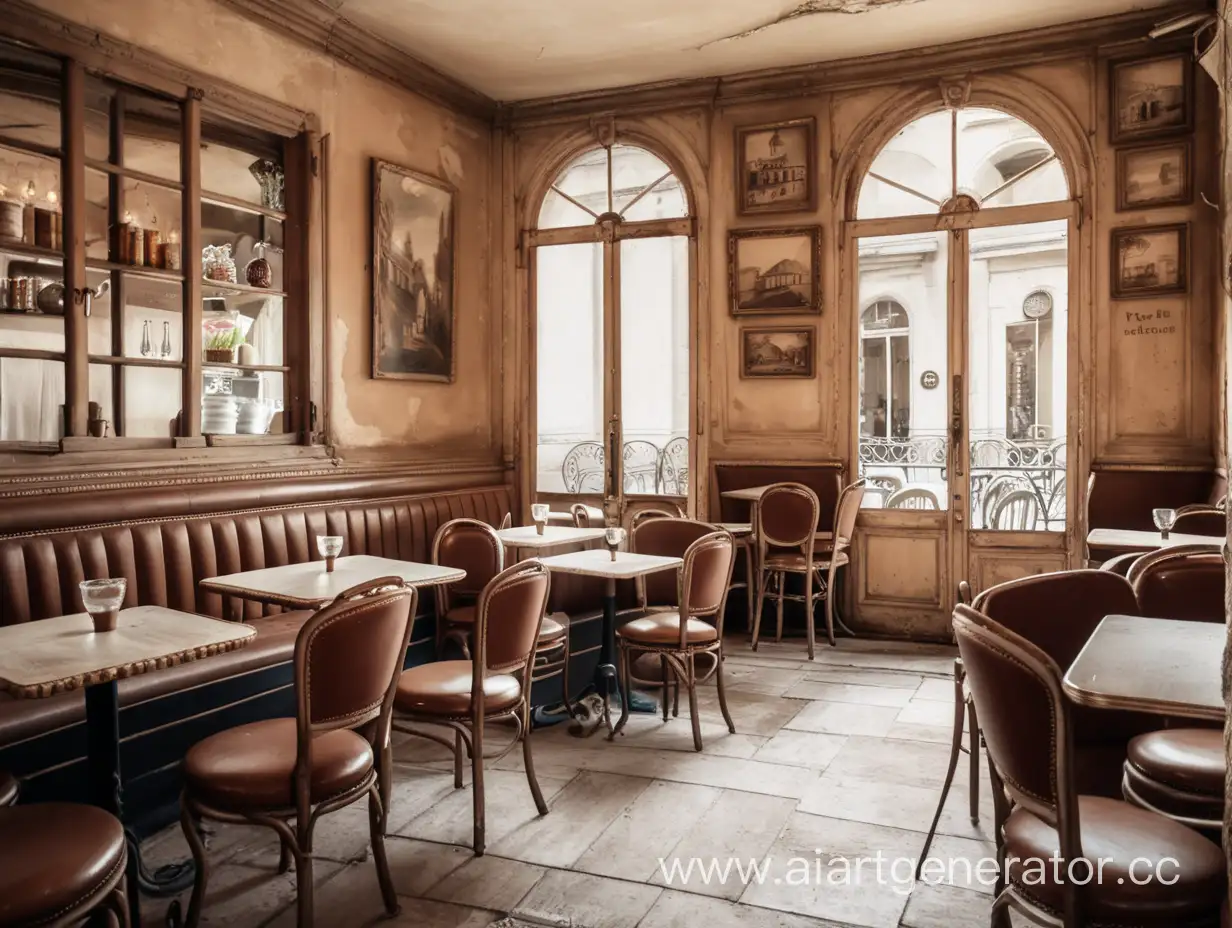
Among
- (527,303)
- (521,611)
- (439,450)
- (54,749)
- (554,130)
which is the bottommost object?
(54,749)

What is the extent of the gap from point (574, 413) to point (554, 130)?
1995 millimetres

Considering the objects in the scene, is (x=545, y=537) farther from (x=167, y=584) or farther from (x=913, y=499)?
(x=913, y=499)

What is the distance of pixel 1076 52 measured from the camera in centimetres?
542

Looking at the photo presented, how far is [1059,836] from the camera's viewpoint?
1626 mm

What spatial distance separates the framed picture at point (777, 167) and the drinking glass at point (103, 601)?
4720mm

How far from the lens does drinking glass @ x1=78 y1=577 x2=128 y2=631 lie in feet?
7.87

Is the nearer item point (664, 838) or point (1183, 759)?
point (1183, 759)

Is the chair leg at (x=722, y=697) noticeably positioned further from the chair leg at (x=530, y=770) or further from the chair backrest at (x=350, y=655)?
the chair backrest at (x=350, y=655)

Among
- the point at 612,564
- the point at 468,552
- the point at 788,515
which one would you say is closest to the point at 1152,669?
the point at 612,564

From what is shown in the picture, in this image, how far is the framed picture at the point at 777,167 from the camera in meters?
6.01

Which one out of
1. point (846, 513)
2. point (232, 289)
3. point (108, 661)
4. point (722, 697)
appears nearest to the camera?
point (108, 661)

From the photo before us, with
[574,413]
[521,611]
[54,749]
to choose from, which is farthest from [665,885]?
[574,413]

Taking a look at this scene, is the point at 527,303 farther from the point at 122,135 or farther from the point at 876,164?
the point at 122,135

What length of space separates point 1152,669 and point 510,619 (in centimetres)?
177
